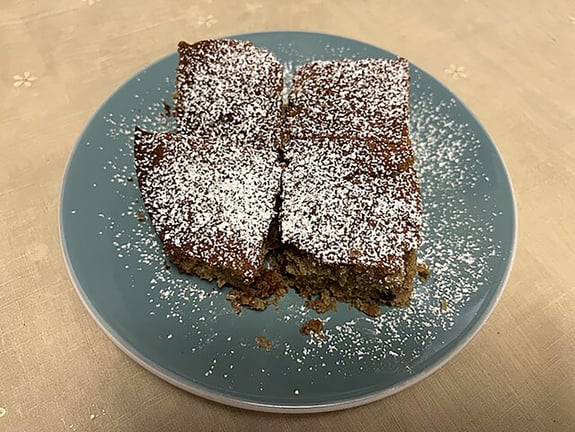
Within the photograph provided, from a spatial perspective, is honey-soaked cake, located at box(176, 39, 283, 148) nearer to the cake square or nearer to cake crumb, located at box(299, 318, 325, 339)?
the cake square

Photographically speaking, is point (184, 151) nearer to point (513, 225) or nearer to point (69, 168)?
point (69, 168)

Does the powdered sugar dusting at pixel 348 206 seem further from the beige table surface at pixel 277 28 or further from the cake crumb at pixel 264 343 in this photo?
the beige table surface at pixel 277 28

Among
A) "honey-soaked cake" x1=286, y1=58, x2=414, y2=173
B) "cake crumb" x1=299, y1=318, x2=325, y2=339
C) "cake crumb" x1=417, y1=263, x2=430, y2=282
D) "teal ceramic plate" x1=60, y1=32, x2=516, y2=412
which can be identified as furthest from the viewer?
"honey-soaked cake" x1=286, y1=58, x2=414, y2=173

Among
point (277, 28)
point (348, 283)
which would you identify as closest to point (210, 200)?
point (348, 283)

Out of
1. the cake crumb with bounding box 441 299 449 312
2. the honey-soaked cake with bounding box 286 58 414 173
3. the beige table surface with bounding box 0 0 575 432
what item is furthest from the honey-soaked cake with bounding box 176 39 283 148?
the cake crumb with bounding box 441 299 449 312

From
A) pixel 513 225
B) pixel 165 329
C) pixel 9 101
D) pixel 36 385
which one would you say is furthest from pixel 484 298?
pixel 9 101

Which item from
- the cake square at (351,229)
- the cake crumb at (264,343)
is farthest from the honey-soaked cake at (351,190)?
the cake crumb at (264,343)

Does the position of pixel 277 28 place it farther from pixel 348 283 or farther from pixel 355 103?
pixel 348 283
